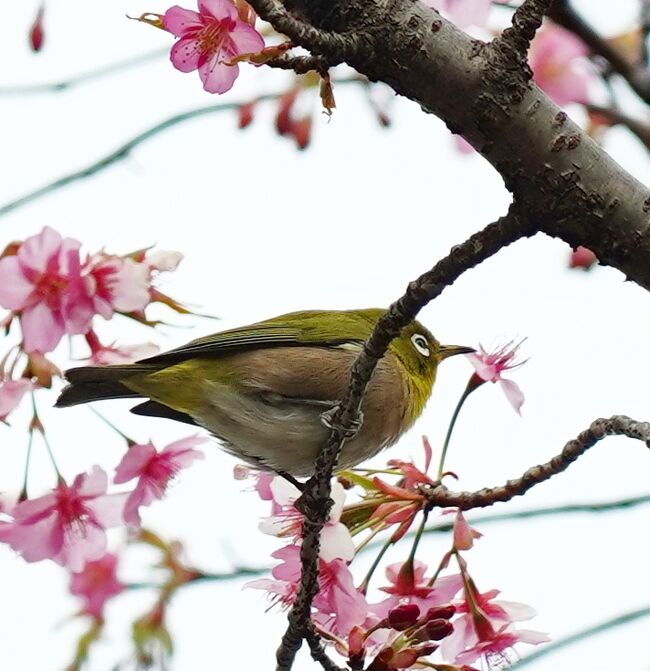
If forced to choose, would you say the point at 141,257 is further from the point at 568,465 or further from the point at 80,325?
the point at 568,465

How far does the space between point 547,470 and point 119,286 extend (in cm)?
141

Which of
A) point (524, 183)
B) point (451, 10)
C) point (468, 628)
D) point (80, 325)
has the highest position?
point (451, 10)

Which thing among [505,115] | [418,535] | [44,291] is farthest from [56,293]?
[505,115]

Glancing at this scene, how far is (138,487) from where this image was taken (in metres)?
3.66

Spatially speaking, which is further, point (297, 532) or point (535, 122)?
point (297, 532)

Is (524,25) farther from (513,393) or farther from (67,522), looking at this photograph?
(67,522)

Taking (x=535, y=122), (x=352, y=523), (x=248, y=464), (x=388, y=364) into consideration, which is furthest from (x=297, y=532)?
(x=535, y=122)

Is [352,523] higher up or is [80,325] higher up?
[80,325]

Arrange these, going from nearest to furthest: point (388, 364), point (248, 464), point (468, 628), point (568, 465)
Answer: point (568, 465)
point (468, 628)
point (248, 464)
point (388, 364)

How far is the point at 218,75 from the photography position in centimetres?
254

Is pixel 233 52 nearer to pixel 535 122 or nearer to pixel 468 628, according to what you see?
pixel 535 122

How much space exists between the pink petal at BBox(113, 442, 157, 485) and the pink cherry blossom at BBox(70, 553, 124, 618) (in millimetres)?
973

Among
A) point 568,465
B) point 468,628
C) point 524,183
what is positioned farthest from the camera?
point 468,628

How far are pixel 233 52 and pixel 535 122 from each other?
2.61 ft
